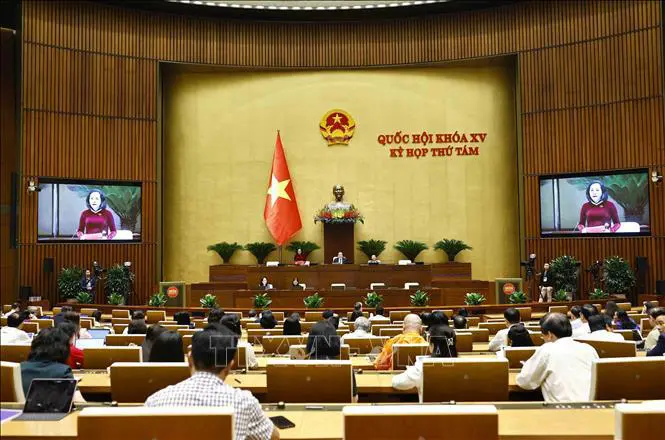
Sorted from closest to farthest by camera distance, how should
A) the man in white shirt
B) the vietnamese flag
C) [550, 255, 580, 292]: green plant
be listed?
the man in white shirt
[550, 255, 580, 292]: green plant
the vietnamese flag

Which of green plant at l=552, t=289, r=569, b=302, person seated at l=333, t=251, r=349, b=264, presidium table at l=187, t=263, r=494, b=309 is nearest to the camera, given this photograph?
green plant at l=552, t=289, r=569, b=302

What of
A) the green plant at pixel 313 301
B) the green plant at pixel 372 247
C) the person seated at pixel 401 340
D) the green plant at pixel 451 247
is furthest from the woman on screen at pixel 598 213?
the person seated at pixel 401 340

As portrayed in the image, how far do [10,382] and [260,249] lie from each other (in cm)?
1286

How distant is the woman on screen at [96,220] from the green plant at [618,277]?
11457mm

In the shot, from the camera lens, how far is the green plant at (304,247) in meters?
15.8

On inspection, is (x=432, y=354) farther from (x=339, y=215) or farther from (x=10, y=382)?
(x=339, y=215)

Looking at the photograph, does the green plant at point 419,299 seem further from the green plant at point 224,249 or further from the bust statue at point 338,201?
the green plant at point 224,249

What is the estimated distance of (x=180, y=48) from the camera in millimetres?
16344

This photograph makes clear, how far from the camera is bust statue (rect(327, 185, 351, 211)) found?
51.1 feet

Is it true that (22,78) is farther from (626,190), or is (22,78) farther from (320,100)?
(626,190)

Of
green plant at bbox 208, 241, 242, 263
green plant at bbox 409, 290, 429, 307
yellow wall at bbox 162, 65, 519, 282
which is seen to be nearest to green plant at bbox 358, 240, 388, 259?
yellow wall at bbox 162, 65, 519, 282

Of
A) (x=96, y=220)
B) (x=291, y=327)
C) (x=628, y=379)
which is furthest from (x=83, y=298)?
(x=628, y=379)

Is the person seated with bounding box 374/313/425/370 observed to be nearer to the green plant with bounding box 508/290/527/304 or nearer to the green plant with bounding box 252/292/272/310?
the green plant with bounding box 252/292/272/310

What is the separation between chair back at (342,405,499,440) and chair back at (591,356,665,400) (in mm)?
1383
